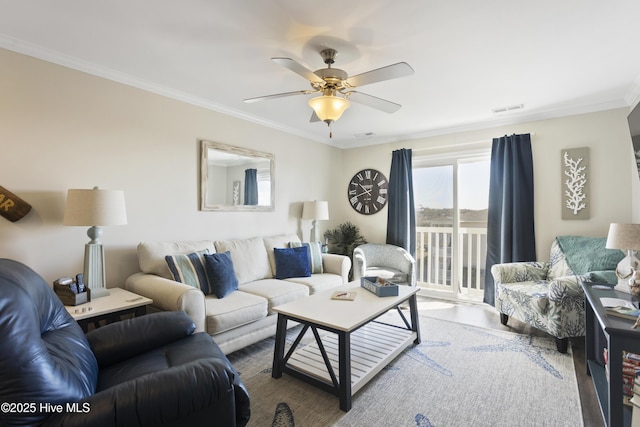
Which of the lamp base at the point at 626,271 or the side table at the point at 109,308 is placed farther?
the lamp base at the point at 626,271

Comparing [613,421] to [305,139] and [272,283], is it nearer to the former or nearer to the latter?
[272,283]

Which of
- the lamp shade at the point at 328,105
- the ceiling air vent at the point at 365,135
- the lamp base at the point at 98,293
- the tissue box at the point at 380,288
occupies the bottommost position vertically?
the tissue box at the point at 380,288

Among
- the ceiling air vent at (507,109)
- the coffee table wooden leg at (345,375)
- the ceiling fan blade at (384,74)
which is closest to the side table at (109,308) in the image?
the coffee table wooden leg at (345,375)

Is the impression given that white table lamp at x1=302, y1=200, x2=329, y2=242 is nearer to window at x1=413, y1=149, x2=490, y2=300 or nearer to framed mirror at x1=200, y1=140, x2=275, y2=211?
framed mirror at x1=200, y1=140, x2=275, y2=211

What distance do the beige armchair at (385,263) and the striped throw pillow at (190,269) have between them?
2.12 m

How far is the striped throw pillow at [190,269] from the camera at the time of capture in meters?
2.65

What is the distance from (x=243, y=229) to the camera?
3863mm

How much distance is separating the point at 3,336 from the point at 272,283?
238 centimetres

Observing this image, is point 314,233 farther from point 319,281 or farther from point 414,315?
point 414,315

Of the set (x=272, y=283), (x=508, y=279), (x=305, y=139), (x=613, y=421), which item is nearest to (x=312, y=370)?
(x=272, y=283)

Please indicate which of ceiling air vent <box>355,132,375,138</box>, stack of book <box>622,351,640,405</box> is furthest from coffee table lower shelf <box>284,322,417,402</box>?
ceiling air vent <box>355,132,375,138</box>

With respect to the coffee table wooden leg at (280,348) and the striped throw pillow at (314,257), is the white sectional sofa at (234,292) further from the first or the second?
the coffee table wooden leg at (280,348)

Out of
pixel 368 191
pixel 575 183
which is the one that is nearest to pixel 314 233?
pixel 368 191

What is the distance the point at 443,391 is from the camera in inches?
85.1
